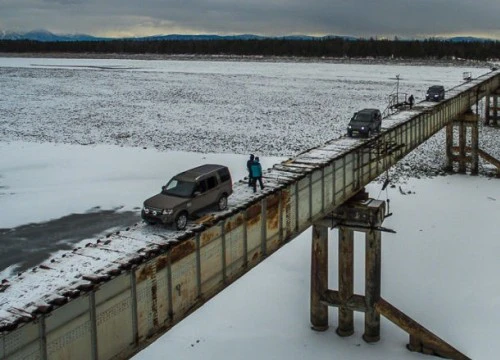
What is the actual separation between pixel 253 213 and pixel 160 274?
3.96 metres

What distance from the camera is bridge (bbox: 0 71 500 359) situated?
33.6ft

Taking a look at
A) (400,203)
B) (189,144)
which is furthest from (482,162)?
(189,144)

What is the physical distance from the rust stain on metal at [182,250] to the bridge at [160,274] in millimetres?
21

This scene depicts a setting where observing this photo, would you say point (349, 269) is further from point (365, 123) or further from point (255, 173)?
point (365, 123)

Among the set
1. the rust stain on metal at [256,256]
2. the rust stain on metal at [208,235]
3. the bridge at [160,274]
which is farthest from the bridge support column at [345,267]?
the rust stain on metal at [208,235]

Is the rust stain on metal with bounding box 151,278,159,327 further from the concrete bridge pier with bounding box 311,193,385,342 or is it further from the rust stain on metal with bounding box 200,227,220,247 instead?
the concrete bridge pier with bounding box 311,193,385,342

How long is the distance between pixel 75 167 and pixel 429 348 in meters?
29.7

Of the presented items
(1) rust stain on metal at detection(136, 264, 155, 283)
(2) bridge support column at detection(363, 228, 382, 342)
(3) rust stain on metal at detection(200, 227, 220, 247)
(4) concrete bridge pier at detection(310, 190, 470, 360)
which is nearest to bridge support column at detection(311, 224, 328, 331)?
(4) concrete bridge pier at detection(310, 190, 470, 360)

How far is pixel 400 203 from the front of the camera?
34.2m

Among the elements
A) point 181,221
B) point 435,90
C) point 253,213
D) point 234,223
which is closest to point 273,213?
point 253,213

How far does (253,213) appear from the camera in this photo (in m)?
15.7

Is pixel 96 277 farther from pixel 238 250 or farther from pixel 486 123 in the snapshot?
pixel 486 123

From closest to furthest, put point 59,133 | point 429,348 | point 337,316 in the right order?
point 429,348 → point 337,316 → point 59,133

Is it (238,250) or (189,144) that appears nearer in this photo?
(238,250)
